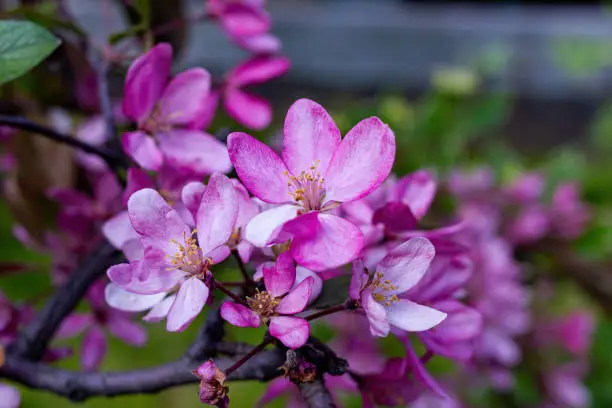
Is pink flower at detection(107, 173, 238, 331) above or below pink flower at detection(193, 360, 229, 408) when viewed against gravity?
above

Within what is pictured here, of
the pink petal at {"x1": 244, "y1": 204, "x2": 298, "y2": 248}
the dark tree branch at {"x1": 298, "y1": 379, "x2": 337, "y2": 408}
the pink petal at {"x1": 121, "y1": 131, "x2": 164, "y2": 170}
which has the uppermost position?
the pink petal at {"x1": 244, "y1": 204, "x2": 298, "y2": 248}

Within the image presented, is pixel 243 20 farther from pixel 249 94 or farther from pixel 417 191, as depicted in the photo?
pixel 417 191

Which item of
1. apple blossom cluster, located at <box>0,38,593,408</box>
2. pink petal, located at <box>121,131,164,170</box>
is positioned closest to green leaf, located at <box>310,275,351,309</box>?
apple blossom cluster, located at <box>0,38,593,408</box>

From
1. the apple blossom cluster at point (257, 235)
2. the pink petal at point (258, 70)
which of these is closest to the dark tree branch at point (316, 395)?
the apple blossom cluster at point (257, 235)

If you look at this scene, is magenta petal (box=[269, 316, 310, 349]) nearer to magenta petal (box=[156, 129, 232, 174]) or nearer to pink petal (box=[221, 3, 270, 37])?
magenta petal (box=[156, 129, 232, 174])

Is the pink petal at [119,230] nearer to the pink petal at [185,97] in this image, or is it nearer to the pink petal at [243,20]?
the pink petal at [185,97]

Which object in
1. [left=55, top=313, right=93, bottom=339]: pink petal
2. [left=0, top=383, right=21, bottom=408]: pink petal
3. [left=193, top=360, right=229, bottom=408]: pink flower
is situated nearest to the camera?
[left=193, top=360, right=229, bottom=408]: pink flower

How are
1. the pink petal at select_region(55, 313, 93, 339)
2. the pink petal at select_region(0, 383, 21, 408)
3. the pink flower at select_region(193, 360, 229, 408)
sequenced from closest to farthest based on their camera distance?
the pink flower at select_region(193, 360, 229, 408), the pink petal at select_region(0, 383, 21, 408), the pink petal at select_region(55, 313, 93, 339)
